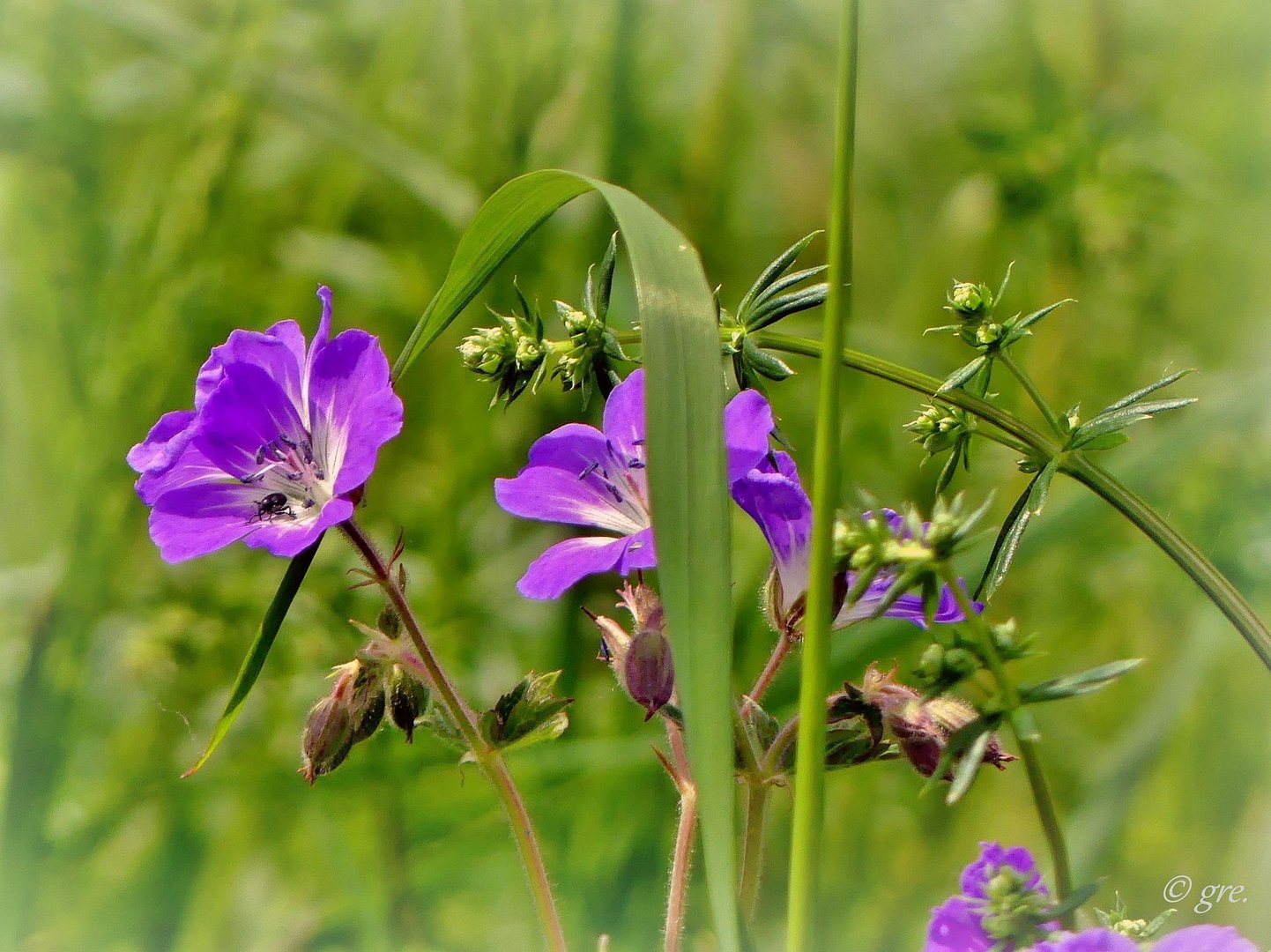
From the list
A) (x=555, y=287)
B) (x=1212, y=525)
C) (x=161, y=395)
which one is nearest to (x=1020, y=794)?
(x=1212, y=525)

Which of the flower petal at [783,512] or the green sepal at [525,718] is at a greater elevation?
the flower petal at [783,512]

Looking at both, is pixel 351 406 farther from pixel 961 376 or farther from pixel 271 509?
pixel 961 376

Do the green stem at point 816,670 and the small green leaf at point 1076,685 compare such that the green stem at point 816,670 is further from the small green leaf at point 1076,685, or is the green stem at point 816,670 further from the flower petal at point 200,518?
the flower petal at point 200,518

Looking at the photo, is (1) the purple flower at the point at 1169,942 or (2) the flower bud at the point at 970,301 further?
(2) the flower bud at the point at 970,301

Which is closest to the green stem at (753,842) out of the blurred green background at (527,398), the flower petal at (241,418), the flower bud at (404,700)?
the flower bud at (404,700)

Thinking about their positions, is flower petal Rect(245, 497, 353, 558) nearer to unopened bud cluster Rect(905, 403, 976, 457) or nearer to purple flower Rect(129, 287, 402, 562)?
purple flower Rect(129, 287, 402, 562)

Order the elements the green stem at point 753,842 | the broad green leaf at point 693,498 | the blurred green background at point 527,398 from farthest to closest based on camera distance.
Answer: the blurred green background at point 527,398, the green stem at point 753,842, the broad green leaf at point 693,498

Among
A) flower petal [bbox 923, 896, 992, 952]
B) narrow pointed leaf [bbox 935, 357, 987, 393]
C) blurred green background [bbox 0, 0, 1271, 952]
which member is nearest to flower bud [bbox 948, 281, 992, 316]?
narrow pointed leaf [bbox 935, 357, 987, 393]

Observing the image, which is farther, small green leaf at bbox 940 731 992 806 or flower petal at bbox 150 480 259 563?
flower petal at bbox 150 480 259 563
